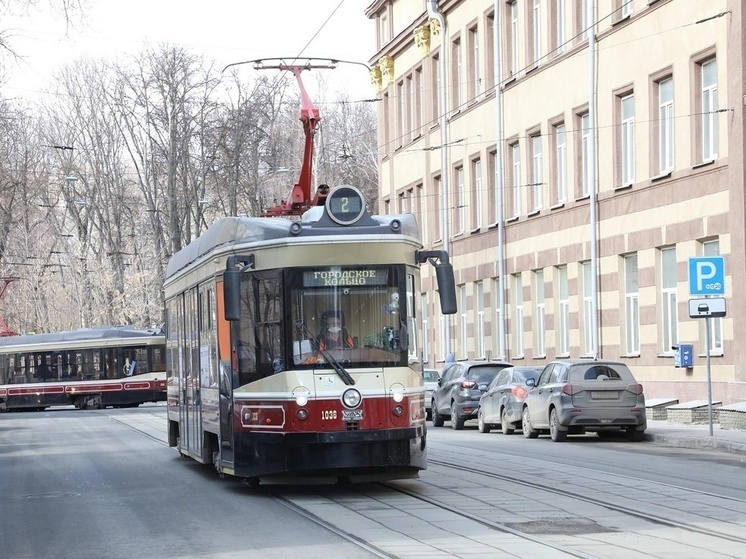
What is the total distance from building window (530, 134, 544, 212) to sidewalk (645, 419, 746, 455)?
14026mm

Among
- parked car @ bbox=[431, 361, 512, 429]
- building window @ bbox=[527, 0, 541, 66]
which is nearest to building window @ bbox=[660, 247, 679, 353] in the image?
parked car @ bbox=[431, 361, 512, 429]

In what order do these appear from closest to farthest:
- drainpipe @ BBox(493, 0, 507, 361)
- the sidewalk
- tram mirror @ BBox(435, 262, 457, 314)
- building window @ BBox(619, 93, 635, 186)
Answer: tram mirror @ BBox(435, 262, 457, 314) < the sidewalk < building window @ BBox(619, 93, 635, 186) < drainpipe @ BBox(493, 0, 507, 361)

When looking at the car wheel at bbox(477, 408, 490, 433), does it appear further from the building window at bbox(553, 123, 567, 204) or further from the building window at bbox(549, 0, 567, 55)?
the building window at bbox(549, 0, 567, 55)

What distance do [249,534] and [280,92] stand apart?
173 feet

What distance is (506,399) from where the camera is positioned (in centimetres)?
2992

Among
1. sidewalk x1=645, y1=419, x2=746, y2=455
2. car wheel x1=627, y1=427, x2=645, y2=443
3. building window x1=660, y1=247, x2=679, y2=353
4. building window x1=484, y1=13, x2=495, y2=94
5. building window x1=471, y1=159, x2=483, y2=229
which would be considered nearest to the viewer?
sidewalk x1=645, y1=419, x2=746, y2=455

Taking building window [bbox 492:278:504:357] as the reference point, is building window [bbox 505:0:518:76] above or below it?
above

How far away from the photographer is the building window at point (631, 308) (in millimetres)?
35781

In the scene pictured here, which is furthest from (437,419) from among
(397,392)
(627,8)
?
(397,392)

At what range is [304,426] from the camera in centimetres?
1523

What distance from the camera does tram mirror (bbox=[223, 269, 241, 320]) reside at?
15.4 metres

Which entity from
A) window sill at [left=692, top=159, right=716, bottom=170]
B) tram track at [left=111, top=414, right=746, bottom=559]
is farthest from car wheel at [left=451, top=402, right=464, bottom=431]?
tram track at [left=111, top=414, right=746, bottom=559]

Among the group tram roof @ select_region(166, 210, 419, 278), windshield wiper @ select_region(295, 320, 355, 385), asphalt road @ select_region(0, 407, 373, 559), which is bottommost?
asphalt road @ select_region(0, 407, 373, 559)

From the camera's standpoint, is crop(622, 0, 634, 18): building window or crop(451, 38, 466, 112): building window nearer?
crop(622, 0, 634, 18): building window
